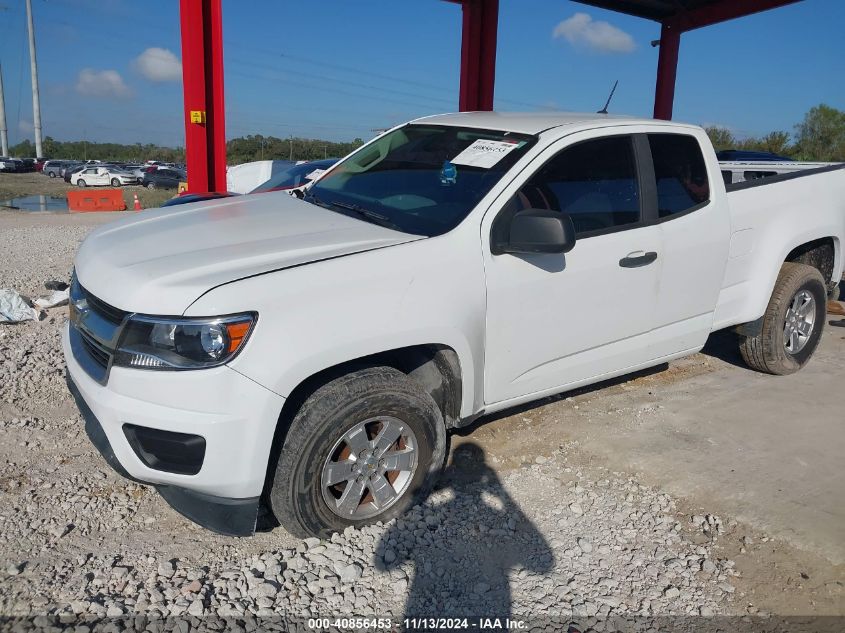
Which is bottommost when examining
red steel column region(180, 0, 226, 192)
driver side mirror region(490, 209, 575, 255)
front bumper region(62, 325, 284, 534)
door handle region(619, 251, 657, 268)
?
front bumper region(62, 325, 284, 534)

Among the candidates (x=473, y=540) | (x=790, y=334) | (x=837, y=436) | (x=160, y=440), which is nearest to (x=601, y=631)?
(x=473, y=540)

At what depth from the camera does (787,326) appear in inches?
205

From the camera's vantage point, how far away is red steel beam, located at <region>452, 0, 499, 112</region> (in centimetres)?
1236

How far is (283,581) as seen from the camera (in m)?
2.76

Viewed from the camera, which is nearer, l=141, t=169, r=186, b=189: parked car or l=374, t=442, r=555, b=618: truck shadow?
l=374, t=442, r=555, b=618: truck shadow

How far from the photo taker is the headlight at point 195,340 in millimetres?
2498

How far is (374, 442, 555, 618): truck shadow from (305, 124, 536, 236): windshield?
1.34 metres

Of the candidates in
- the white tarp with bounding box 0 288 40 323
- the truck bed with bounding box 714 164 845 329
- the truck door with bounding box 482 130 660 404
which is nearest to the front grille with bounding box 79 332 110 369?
the truck door with bounding box 482 130 660 404

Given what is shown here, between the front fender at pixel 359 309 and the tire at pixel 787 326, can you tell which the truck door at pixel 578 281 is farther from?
the tire at pixel 787 326

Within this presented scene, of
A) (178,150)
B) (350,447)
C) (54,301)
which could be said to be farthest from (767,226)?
(178,150)

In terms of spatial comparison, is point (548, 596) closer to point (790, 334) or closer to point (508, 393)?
point (508, 393)

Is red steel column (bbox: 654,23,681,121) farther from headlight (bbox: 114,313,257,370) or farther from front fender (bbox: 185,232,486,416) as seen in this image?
headlight (bbox: 114,313,257,370)

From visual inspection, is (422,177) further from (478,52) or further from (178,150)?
(178,150)

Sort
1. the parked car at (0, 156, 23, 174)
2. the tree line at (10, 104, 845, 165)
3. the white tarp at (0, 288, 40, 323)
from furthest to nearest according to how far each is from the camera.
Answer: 1. the parked car at (0, 156, 23, 174)
2. the tree line at (10, 104, 845, 165)
3. the white tarp at (0, 288, 40, 323)
